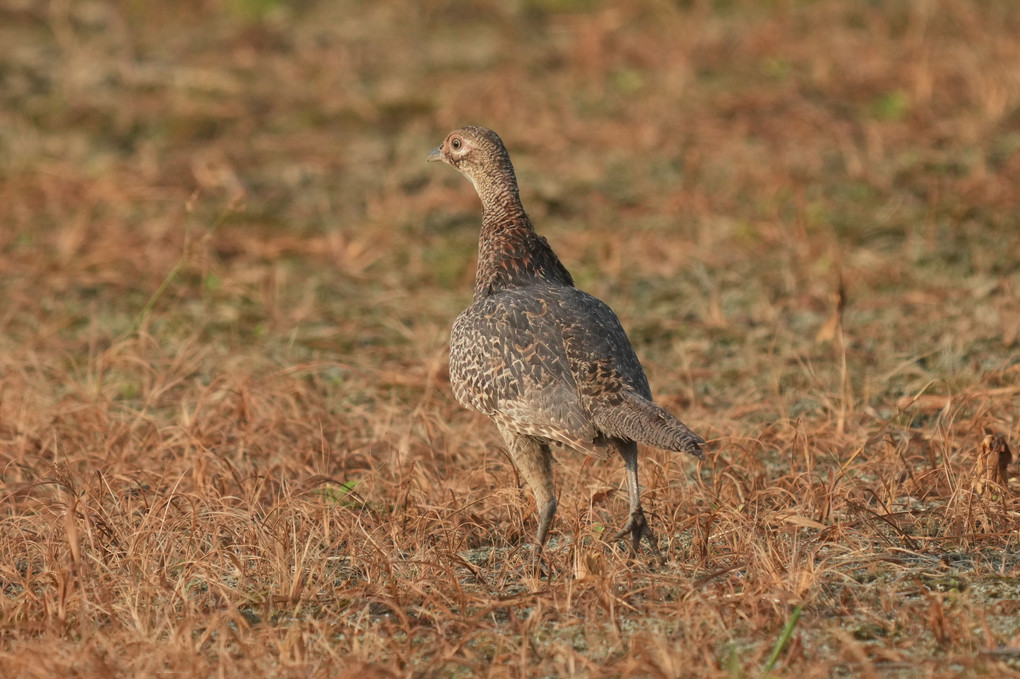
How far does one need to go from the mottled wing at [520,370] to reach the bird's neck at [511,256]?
8.9 inches

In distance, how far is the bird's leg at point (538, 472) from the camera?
5.26 meters

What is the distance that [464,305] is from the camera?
9.02 meters

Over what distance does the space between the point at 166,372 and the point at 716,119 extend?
6.50 metres

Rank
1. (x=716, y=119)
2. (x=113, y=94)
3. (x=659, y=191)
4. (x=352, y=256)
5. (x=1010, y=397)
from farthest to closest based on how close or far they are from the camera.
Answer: (x=113, y=94) → (x=716, y=119) → (x=659, y=191) → (x=352, y=256) → (x=1010, y=397)

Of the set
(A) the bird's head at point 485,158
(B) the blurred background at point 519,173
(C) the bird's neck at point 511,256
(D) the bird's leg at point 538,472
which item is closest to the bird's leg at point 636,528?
(D) the bird's leg at point 538,472

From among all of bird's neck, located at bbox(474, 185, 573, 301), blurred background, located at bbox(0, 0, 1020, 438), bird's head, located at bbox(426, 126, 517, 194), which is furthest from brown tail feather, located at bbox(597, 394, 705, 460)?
blurred background, located at bbox(0, 0, 1020, 438)

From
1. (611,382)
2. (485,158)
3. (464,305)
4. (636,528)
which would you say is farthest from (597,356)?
(464,305)

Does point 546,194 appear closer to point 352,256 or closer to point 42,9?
point 352,256

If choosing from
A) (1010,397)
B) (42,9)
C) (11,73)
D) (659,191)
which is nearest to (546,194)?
(659,191)

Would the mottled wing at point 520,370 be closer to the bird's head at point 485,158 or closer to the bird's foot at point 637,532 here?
the bird's foot at point 637,532

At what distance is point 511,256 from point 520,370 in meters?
0.85

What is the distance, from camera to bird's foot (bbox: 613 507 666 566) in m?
4.96

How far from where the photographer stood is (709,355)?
7992 millimetres

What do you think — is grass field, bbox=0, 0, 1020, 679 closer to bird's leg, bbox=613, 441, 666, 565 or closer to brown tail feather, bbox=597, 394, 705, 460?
bird's leg, bbox=613, 441, 666, 565
